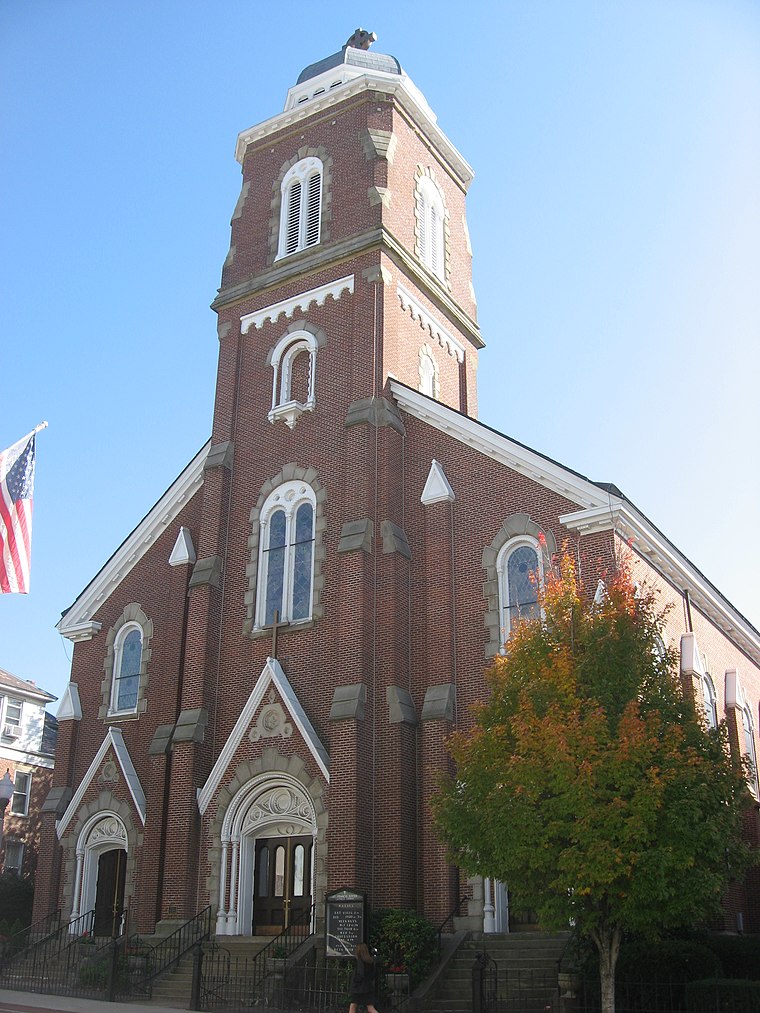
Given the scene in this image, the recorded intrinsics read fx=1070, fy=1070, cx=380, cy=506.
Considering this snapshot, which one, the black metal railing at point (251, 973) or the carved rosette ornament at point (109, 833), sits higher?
the carved rosette ornament at point (109, 833)

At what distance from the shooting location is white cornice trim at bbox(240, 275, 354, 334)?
94.9 feet

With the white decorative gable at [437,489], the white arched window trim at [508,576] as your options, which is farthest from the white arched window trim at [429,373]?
the white arched window trim at [508,576]

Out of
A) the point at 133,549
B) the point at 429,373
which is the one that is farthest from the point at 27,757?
the point at 429,373

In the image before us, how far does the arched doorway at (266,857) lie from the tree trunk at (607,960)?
844 centimetres

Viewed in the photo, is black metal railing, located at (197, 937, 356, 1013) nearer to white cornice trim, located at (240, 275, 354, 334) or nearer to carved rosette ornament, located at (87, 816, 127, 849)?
carved rosette ornament, located at (87, 816, 127, 849)

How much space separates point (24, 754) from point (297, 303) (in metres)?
27.8

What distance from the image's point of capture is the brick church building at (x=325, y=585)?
23.2m

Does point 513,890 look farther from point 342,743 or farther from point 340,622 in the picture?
point 340,622

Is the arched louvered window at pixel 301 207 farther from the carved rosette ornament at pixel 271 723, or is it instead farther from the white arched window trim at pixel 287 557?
the carved rosette ornament at pixel 271 723

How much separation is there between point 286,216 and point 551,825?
2140 cm

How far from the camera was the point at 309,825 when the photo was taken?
23422 millimetres

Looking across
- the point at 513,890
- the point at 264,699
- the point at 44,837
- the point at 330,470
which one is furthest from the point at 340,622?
the point at 44,837

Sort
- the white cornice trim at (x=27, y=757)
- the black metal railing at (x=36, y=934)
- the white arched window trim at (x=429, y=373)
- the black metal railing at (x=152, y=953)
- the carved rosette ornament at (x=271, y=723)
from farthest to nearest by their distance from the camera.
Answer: the white cornice trim at (x=27, y=757), the white arched window trim at (x=429, y=373), the black metal railing at (x=36, y=934), the carved rosette ornament at (x=271, y=723), the black metal railing at (x=152, y=953)

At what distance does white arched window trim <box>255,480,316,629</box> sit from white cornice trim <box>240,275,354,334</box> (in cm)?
536
